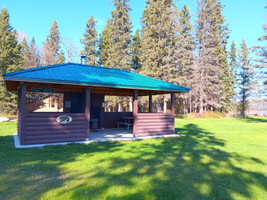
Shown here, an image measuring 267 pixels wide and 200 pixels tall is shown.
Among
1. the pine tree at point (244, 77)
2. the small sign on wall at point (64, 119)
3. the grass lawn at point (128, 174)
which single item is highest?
the pine tree at point (244, 77)

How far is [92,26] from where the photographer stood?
2919 centimetres

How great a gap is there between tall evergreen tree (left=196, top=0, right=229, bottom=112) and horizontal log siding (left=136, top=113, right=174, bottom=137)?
17377 millimetres

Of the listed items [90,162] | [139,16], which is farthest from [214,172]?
[139,16]

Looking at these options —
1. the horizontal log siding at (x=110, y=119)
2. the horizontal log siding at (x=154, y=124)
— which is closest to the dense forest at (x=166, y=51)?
the horizontal log siding at (x=110, y=119)

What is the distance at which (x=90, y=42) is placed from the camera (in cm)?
2836

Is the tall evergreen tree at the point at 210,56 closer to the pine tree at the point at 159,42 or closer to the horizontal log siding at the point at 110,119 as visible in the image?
the pine tree at the point at 159,42

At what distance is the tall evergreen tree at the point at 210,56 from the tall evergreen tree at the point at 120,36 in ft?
33.2

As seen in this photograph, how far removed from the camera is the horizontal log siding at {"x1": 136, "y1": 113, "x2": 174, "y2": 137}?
8.45 metres

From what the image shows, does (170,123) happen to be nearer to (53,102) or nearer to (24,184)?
(24,184)

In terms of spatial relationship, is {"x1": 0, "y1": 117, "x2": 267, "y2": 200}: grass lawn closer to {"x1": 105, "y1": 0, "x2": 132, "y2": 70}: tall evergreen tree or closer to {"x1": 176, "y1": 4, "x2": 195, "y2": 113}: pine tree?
{"x1": 176, "y1": 4, "x2": 195, "y2": 113}: pine tree

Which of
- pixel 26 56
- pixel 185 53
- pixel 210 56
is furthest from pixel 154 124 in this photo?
pixel 26 56

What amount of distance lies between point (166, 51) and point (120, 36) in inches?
255

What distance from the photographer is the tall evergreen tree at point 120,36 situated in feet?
76.7

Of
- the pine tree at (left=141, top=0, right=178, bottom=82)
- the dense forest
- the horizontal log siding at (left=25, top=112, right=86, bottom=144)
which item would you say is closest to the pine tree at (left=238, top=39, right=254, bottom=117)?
the dense forest
